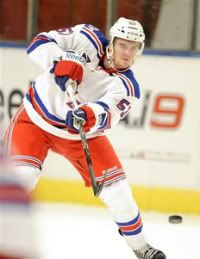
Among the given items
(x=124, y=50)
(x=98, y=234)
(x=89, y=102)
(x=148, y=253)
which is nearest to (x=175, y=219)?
(x=98, y=234)

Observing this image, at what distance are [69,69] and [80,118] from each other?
0.19 metres

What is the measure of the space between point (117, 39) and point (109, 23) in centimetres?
191

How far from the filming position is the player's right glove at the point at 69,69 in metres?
1.95

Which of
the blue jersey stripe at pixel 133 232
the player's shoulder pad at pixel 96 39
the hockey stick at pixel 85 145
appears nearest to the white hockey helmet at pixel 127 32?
the player's shoulder pad at pixel 96 39

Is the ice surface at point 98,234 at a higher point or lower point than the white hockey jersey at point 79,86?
lower

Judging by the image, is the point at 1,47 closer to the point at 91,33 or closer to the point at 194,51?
the point at 194,51

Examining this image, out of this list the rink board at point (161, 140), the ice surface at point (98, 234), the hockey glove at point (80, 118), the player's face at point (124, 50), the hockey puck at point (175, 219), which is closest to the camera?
the hockey glove at point (80, 118)

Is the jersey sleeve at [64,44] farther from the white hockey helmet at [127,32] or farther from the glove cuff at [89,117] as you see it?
the glove cuff at [89,117]

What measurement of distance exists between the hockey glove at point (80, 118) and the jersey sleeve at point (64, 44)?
27 cm

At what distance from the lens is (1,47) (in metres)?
3.88

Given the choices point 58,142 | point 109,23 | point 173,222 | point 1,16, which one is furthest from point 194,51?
point 58,142

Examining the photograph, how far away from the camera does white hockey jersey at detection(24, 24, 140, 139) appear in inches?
81.3

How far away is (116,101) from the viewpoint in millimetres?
2029

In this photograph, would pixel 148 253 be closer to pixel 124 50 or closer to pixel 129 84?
pixel 129 84
